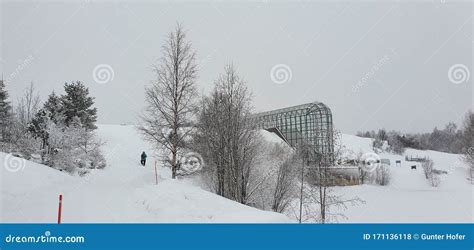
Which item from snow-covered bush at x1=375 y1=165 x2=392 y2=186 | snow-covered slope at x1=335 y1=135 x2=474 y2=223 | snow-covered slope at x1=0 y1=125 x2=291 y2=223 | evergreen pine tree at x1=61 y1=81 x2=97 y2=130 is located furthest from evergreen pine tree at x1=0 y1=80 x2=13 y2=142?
snow-covered bush at x1=375 y1=165 x2=392 y2=186

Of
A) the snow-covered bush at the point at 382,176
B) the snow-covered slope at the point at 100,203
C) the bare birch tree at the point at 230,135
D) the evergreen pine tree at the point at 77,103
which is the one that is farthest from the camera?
the snow-covered bush at the point at 382,176

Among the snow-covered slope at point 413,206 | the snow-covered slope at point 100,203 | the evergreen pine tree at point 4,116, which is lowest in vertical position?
the snow-covered slope at point 413,206

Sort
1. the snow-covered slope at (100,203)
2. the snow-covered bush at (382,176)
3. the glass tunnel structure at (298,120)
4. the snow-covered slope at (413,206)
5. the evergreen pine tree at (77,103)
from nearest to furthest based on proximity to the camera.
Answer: the snow-covered slope at (100,203), the snow-covered slope at (413,206), the evergreen pine tree at (77,103), the glass tunnel structure at (298,120), the snow-covered bush at (382,176)

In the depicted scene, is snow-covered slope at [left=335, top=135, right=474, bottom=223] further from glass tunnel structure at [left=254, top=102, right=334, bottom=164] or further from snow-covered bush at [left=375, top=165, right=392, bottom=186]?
glass tunnel structure at [left=254, top=102, right=334, bottom=164]

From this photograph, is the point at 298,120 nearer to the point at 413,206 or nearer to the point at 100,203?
the point at 413,206

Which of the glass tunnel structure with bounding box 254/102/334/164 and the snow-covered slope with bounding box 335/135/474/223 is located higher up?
the glass tunnel structure with bounding box 254/102/334/164

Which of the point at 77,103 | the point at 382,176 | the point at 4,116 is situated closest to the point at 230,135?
the point at 77,103

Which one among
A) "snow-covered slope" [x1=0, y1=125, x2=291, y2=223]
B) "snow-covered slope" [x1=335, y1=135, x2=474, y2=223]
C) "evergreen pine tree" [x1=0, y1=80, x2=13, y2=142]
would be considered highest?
"evergreen pine tree" [x1=0, y1=80, x2=13, y2=142]

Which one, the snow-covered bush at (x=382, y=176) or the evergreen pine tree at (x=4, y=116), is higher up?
the evergreen pine tree at (x=4, y=116)

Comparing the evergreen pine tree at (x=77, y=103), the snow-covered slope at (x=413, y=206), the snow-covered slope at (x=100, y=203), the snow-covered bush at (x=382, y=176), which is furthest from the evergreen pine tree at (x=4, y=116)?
the snow-covered bush at (x=382, y=176)

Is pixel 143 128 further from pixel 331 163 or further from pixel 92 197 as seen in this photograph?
pixel 331 163

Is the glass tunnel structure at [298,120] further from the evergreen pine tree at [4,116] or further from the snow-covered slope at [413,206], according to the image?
the evergreen pine tree at [4,116]

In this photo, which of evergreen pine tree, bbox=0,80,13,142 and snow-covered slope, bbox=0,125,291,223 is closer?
snow-covered slope, bbox=0,125,291,223

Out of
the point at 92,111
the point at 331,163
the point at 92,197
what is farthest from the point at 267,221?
the point at 92,111
